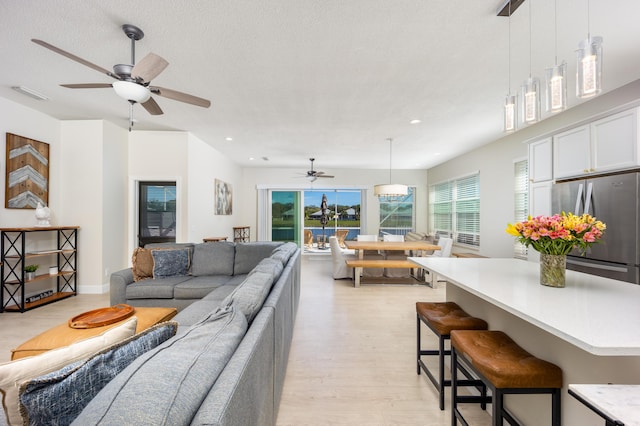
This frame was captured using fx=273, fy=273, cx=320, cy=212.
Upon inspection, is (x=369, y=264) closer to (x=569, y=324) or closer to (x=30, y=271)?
(x=569, y=324)

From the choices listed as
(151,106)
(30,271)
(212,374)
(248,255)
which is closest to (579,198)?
(212,374)

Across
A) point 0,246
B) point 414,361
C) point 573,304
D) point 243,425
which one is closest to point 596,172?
point 573,304

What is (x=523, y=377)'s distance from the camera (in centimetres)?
127

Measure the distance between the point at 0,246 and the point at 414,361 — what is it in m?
5.18

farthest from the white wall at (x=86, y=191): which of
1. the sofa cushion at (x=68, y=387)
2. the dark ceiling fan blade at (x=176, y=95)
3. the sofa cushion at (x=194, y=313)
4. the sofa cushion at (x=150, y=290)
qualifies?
the sofa cushion at (x=68, y=387)

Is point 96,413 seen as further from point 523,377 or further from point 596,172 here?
point 596,172

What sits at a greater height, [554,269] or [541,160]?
[541,160]

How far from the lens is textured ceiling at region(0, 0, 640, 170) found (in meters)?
1.93

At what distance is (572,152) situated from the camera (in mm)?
2979

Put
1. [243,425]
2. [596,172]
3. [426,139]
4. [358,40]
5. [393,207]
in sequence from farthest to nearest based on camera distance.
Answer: [393,207] < [426,139] < [596,172] < [358,40] < [243,425]

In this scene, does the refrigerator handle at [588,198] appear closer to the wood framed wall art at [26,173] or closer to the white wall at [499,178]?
the white wall at [499,178]

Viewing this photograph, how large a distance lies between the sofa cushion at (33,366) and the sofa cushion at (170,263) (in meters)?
2.68

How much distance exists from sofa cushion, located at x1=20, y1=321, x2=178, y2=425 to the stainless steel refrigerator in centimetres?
340

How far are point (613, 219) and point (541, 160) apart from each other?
3.81 feet
